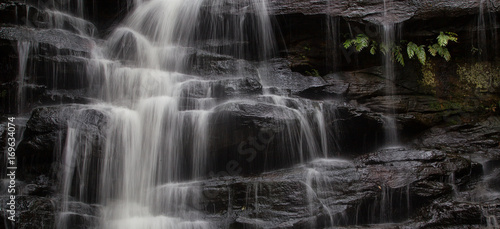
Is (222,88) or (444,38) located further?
(444,38)

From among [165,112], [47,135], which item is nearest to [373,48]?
[165,112]

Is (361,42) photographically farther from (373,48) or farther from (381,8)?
(381,8)

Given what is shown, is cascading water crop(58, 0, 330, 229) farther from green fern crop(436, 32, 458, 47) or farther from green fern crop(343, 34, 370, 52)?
green fern crop(436, 32, 458, 47)

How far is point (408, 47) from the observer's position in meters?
7.97

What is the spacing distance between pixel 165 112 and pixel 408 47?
5.40 metres

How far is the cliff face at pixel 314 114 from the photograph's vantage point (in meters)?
5.50

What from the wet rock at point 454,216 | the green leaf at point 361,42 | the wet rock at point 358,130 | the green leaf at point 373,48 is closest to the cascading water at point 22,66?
the wet rock at point 358,130

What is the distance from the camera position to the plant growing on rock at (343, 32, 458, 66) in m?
7.86

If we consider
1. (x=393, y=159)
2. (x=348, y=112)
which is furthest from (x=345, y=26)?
(x=393, y=159)

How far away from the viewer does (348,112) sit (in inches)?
280

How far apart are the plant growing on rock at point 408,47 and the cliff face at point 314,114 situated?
21 cm

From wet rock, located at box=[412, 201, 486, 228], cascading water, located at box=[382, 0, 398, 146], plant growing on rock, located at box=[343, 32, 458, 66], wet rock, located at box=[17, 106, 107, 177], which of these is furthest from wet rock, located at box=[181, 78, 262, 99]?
wet rock, located at box=[412, 201, 486, 228]

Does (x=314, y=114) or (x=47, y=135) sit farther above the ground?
(x=314, y=114)

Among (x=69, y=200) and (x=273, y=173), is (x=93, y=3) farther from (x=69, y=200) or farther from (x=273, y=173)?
(x=273, y=173)
